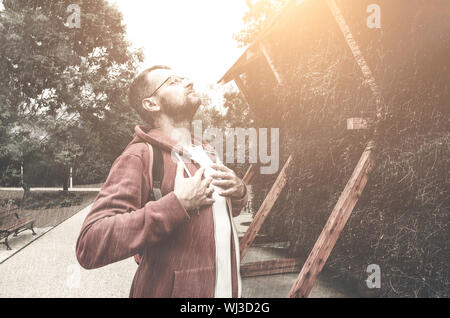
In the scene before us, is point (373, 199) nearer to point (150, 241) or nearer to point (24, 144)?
point (150, 241)

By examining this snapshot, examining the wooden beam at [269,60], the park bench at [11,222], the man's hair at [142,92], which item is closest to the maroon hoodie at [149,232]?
the man's hair at [142,92]

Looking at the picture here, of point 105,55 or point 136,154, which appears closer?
point 136,154

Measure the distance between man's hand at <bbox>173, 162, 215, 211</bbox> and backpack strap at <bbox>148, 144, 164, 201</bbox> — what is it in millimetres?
88

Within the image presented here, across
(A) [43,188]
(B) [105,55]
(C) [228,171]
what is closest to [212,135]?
(C) [228,171]

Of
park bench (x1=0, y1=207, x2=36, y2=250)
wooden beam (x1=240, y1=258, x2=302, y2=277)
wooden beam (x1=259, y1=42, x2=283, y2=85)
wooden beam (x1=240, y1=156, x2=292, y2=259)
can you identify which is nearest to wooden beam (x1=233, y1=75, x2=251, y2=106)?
wooden beam (x1=259, y1=42, x2=283, y2=85)

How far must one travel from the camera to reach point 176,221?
1575mm

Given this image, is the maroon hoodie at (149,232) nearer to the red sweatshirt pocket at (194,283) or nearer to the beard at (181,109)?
the red sweatshirt pocket at (194,283)

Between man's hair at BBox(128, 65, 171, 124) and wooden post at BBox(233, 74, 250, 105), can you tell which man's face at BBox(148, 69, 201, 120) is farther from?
wooden post at BBox(233, 74, 250, 105)

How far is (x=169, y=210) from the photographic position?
1.57 m

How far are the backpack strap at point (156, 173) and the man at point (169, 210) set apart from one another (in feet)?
0.04

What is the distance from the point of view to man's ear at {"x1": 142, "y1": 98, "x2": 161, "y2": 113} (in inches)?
75.3

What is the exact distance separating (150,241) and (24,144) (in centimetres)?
183

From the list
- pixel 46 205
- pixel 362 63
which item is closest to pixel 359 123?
pixel 362 63

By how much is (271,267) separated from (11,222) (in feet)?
8.22
